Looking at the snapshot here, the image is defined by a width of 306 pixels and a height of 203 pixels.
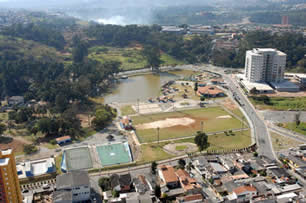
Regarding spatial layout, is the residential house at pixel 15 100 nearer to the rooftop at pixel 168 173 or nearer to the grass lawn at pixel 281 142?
the rooftop at pixel 168 173

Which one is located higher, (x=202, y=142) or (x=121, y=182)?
(x=202, y=142)

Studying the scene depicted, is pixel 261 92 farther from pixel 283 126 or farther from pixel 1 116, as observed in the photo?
pixel 1 116

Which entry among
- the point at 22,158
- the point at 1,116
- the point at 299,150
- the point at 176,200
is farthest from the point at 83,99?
the point at 299,150

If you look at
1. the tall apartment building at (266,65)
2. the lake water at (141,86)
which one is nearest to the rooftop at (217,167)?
the lake water at (141,86)

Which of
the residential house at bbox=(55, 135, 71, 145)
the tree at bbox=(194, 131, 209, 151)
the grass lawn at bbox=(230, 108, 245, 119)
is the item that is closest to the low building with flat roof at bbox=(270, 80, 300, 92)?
the grass lawn at bbox=(230, 108, 245, 119)

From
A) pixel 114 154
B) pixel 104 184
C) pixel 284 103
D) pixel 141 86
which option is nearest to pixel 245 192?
pixel 104 184

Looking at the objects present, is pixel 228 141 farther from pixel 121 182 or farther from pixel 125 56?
pixel 125 56

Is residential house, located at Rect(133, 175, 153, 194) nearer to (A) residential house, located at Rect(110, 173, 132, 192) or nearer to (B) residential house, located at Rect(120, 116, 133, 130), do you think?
(A) residential house, located at Rect(110, 173, 132, 192)
